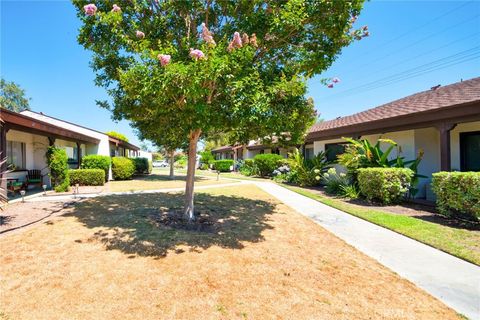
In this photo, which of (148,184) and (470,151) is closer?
(470,151)

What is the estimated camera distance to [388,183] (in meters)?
8.86

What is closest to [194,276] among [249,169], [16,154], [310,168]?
[310,168]

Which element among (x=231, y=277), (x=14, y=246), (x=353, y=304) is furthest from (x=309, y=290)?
(x=14, y=246)

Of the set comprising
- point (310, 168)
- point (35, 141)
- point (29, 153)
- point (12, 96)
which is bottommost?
point (310, 168)

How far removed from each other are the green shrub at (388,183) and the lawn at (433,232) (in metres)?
0.94

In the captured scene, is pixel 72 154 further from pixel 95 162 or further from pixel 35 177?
pixel 35 177

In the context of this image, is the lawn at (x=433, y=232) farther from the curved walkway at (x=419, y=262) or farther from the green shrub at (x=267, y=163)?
the green shrub at (x=267, y=163)

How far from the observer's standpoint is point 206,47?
472cm

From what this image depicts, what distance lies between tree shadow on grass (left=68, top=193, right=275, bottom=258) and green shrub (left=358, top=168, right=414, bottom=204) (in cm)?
356

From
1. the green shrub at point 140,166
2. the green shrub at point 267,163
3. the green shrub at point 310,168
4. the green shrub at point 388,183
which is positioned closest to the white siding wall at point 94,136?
the green shrub at point 140,166

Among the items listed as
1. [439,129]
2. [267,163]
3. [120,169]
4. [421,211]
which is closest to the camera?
[421,211]

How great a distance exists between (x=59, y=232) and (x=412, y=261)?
23.0ft

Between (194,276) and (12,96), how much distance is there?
5438 centimetres

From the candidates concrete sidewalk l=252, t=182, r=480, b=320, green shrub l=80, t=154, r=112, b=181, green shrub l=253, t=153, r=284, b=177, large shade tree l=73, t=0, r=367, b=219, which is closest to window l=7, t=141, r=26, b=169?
green shrub l=80, t=154, r=112, b=181
